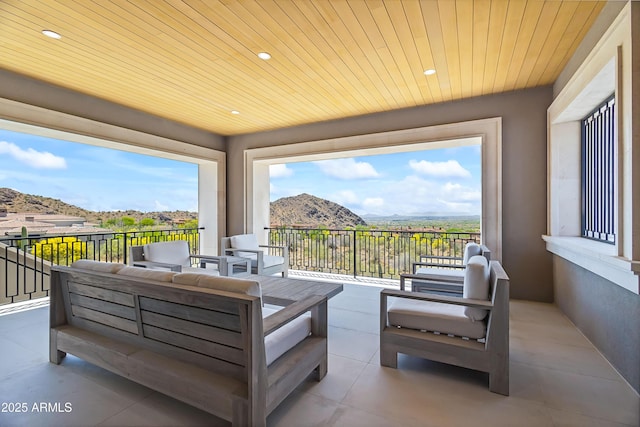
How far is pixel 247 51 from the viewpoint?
283cm

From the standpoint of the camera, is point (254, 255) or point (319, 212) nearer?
point (254, 255)

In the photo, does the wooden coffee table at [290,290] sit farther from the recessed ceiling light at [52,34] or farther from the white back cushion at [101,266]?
the recessed ceiling light at [52,34]

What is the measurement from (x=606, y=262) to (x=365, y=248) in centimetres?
382

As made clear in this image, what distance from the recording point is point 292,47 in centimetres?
276

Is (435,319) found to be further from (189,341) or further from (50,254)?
(50,254)

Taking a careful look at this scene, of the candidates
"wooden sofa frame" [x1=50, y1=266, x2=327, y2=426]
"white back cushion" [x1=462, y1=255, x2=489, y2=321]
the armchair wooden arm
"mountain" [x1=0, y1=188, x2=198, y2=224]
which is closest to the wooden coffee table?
the armchair wooden arm

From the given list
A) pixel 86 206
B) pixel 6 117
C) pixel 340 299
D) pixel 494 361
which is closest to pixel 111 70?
pixel 6 117

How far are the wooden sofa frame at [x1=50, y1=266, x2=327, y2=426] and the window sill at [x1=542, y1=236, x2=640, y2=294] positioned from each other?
199 cm

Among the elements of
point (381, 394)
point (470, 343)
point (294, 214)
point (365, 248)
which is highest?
point (294, 214)

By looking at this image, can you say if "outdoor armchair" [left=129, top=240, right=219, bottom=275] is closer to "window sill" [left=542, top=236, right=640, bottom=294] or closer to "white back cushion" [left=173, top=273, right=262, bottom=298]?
"white back cushion" [left=173, top=273, right=262, bottom=298]

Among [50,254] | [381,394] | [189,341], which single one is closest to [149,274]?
[189,341]

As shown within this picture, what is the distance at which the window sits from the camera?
263 centimetres

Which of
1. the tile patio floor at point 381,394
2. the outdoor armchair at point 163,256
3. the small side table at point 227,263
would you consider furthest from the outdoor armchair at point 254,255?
the tile patio floor at point 381,394

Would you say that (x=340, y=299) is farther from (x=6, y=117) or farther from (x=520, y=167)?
(x=6, y=117)
